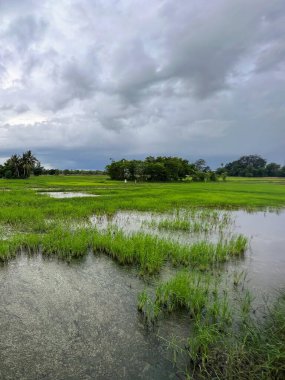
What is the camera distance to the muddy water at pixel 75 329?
4.04 m

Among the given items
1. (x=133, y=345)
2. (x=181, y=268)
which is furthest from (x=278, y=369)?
(x=181, y=268)

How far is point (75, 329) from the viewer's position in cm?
495

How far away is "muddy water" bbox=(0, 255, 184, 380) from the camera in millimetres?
4035

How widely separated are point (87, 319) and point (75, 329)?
351 mm

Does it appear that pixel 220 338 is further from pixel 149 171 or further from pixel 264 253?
pixel 149 171

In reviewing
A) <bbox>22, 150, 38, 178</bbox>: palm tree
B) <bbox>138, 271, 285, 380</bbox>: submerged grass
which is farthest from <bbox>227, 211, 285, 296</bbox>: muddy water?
<bbox>22, 150, 38, 178</bbox>: palm tree

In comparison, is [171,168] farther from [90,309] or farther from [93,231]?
[90,309]

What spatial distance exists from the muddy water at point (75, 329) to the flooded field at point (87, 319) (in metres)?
0.01

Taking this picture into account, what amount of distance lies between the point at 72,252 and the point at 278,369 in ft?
21.1

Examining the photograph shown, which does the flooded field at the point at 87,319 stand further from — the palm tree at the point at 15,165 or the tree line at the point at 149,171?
the palm tree at the point at 15,165

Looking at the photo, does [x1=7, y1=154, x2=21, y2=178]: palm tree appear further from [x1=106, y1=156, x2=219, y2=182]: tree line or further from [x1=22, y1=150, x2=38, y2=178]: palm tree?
[x1=106, y1=156, x2=219, y2=182]: tree line

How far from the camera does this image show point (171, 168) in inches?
2817

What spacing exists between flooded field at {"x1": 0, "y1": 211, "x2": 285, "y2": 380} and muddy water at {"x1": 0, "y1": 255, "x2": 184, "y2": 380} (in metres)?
0.01

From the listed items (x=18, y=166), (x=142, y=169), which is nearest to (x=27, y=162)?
(x=18, y=166)
